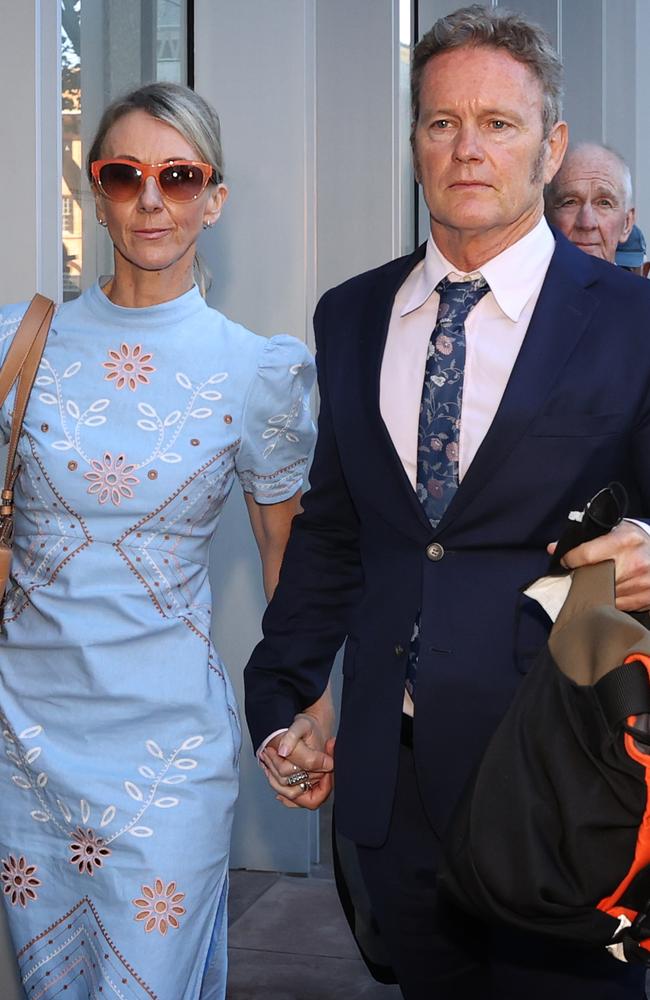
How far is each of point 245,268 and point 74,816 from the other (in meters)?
3.19

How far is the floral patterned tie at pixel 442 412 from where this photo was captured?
2543mm

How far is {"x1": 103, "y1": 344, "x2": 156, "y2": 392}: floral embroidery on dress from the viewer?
309 cm

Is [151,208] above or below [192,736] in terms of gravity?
above

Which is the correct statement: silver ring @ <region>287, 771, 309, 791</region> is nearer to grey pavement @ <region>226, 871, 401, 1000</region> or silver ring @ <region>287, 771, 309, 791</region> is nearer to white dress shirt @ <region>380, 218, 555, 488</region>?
white dress shirt @ <region>380, 218, 555, 488</region>

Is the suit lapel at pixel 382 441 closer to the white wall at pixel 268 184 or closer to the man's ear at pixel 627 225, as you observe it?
the man's ear at pixel 627 225

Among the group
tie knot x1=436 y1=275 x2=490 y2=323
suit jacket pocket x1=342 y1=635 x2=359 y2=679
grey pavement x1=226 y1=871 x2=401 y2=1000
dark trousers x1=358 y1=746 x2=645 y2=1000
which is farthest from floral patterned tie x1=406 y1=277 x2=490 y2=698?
grey pavement x1=226 y1=871 x2=401 y2=1000

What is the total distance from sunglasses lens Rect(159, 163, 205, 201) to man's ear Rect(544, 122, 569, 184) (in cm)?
85

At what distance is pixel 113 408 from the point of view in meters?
3.06

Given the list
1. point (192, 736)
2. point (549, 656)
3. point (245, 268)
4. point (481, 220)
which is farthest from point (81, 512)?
point (245, 268)

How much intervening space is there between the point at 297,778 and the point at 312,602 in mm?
325

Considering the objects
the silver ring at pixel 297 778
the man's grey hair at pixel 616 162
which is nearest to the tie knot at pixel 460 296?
the silver ring at pixel 297 778

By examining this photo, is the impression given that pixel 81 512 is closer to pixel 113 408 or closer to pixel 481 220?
pixel 113 408

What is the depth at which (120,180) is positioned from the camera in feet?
10.4

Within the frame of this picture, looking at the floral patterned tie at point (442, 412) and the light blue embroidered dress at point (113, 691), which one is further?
the light blue embroidered dress at point (113, 691)
